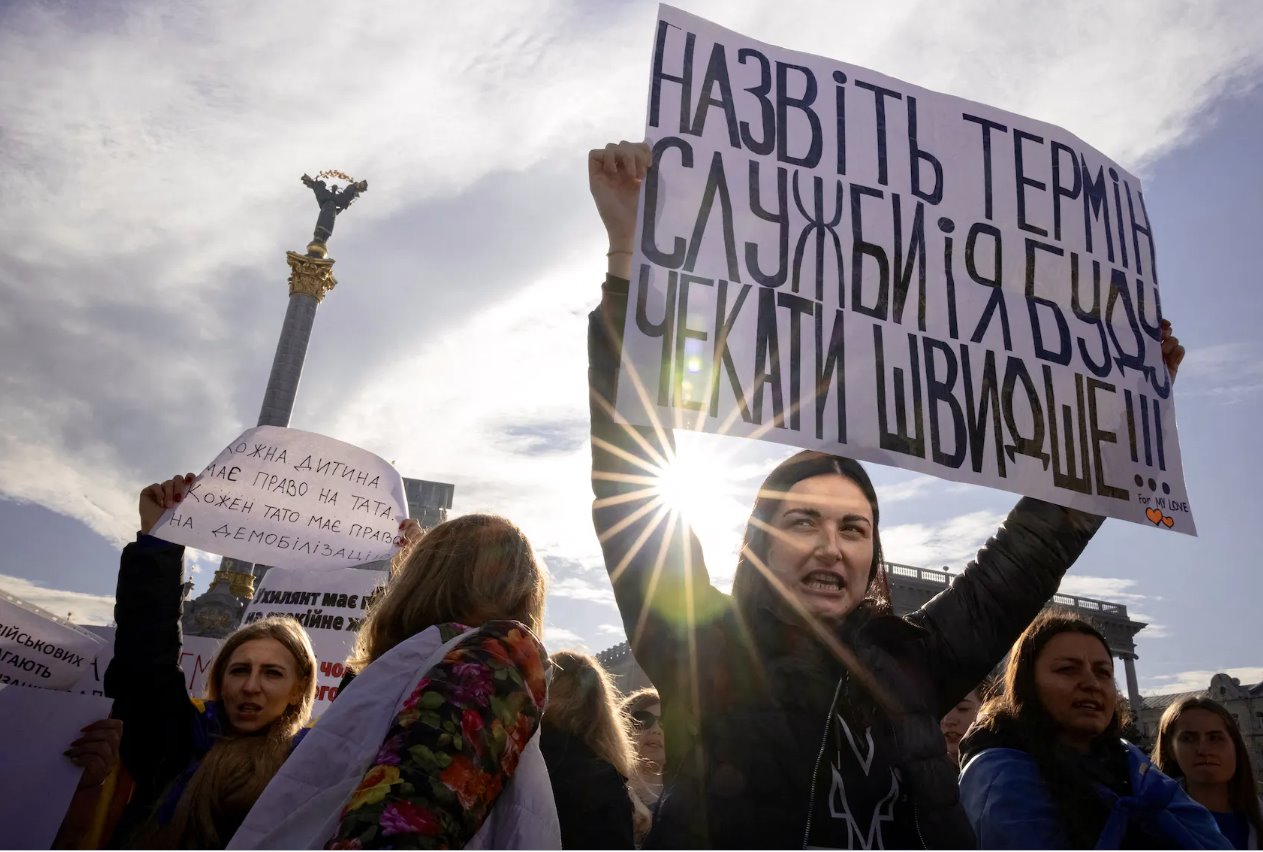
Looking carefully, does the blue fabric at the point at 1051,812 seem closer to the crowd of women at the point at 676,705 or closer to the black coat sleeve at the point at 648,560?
the crowd of women at the point at 676,705

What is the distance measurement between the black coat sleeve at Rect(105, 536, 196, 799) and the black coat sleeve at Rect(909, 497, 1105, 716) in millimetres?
2501

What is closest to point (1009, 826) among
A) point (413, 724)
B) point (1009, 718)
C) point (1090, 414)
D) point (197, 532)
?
point (1009, 718)

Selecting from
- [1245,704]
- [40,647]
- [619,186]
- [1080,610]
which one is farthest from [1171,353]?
[1245,704]

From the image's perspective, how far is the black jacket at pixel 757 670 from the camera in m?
1.74

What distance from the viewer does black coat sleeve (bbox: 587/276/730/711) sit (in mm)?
1926

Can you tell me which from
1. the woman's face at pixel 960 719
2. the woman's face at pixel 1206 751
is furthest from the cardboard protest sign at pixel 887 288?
the woman's face at pixel 960 719

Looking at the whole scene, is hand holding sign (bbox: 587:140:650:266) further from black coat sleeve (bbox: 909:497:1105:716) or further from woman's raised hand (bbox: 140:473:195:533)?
woman's raised hand (bbox: 140:473:195:533)

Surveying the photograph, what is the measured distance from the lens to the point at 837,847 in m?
1.71

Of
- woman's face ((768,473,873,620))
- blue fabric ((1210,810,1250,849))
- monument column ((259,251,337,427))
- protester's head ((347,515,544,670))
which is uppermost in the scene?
monument column ((259,251,337,427))

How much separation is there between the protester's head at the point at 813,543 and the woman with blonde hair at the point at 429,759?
0.72 metres

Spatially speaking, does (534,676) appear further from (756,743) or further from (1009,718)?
(1009,718)

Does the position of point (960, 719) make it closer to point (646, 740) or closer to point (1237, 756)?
point (1237, 756)

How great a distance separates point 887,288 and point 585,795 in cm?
189

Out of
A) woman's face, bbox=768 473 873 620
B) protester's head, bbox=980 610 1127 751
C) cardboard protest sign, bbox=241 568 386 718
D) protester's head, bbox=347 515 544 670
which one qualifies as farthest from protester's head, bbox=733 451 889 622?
cardboard protest sign, bbox=241 568 386 718
